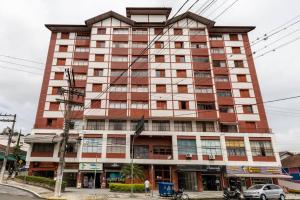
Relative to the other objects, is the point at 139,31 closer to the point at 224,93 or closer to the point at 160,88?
the point at 160,88

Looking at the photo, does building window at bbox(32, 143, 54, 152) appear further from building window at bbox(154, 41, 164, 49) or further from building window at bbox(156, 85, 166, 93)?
building window at bbox(154, 41, 164, 49)

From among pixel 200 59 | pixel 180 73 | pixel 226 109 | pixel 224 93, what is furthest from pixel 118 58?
pixel 226 109

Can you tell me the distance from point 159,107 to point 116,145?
927cm

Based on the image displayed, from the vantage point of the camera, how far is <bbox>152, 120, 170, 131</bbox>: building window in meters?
37.7

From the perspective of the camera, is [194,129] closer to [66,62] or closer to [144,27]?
[144,27]

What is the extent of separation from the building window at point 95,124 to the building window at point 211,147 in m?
16.3

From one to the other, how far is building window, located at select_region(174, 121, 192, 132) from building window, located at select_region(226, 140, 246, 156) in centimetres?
641

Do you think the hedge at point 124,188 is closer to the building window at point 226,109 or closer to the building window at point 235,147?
the building window at point 235,147

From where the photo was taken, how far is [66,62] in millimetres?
42219

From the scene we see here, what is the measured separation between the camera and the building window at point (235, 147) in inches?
1436

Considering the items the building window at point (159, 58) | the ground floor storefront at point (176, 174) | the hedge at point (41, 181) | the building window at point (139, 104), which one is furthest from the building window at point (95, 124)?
the building window at point (159, 58)

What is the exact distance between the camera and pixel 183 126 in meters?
38.2

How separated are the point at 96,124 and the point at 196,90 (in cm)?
1774

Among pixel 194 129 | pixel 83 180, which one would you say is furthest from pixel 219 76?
pixel 83 180
